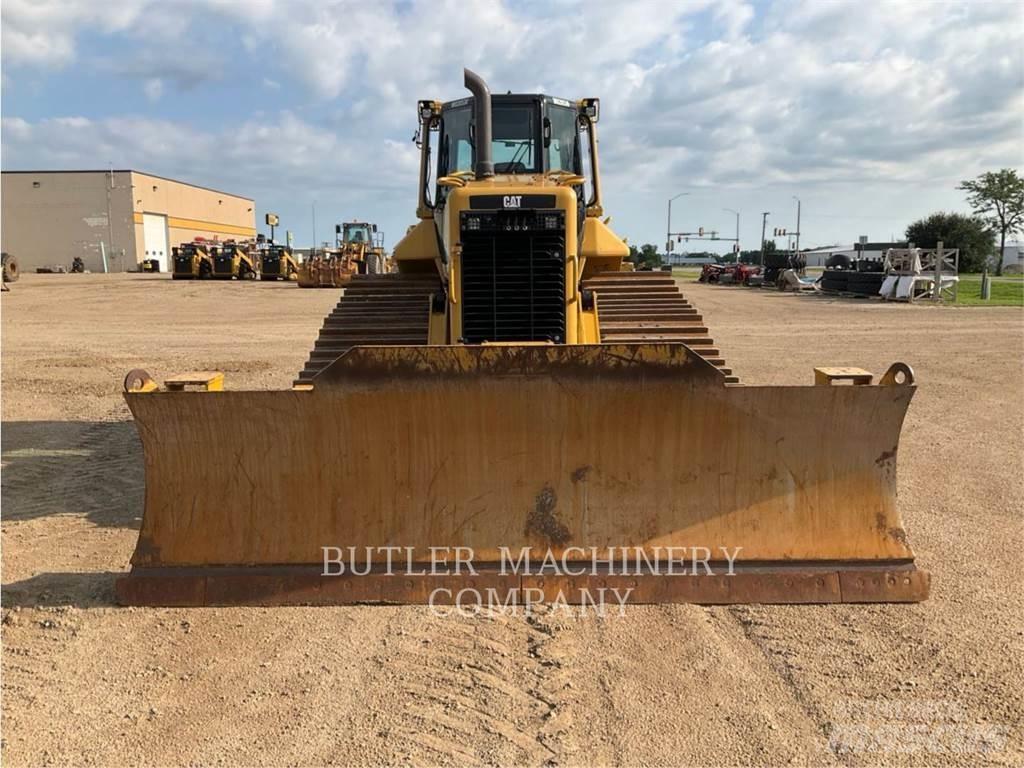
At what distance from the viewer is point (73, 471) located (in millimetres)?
6047

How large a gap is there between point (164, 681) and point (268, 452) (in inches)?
45.9

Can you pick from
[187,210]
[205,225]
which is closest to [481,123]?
[187,210]

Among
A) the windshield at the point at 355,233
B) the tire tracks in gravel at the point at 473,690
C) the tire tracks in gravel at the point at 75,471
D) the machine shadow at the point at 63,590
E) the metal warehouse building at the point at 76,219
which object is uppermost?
the metal warehouse building at the point at 76,219

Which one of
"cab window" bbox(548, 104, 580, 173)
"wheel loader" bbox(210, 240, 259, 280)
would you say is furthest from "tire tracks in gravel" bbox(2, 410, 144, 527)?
"wheel loader" bbox(210, 240, 259, 280)

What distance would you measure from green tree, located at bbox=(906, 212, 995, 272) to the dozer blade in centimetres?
6187

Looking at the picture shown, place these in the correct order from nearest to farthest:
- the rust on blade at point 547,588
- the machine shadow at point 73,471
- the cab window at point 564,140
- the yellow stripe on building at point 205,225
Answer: the rust on blade at point 547,588 < the machine shadow at point 73,471 < the cab window at point 564,140 < the yellow stripe on building at point 205,225

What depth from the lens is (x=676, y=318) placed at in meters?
5.92

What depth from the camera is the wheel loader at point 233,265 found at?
39.7 m

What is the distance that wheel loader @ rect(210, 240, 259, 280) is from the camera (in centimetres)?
3972

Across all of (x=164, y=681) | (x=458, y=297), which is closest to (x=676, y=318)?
(x=458, y=297)

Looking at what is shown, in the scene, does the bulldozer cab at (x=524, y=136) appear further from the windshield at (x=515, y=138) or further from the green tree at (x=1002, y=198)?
the green tree at (x=1002, y=198)

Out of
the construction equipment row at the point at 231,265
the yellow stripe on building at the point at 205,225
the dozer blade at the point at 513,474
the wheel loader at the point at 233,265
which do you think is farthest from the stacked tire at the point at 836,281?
the yellow stripe on building at the point at 205,225

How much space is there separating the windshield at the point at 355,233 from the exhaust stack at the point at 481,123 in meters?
34.1

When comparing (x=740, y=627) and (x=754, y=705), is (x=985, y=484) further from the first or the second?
(x=754, y=705)
